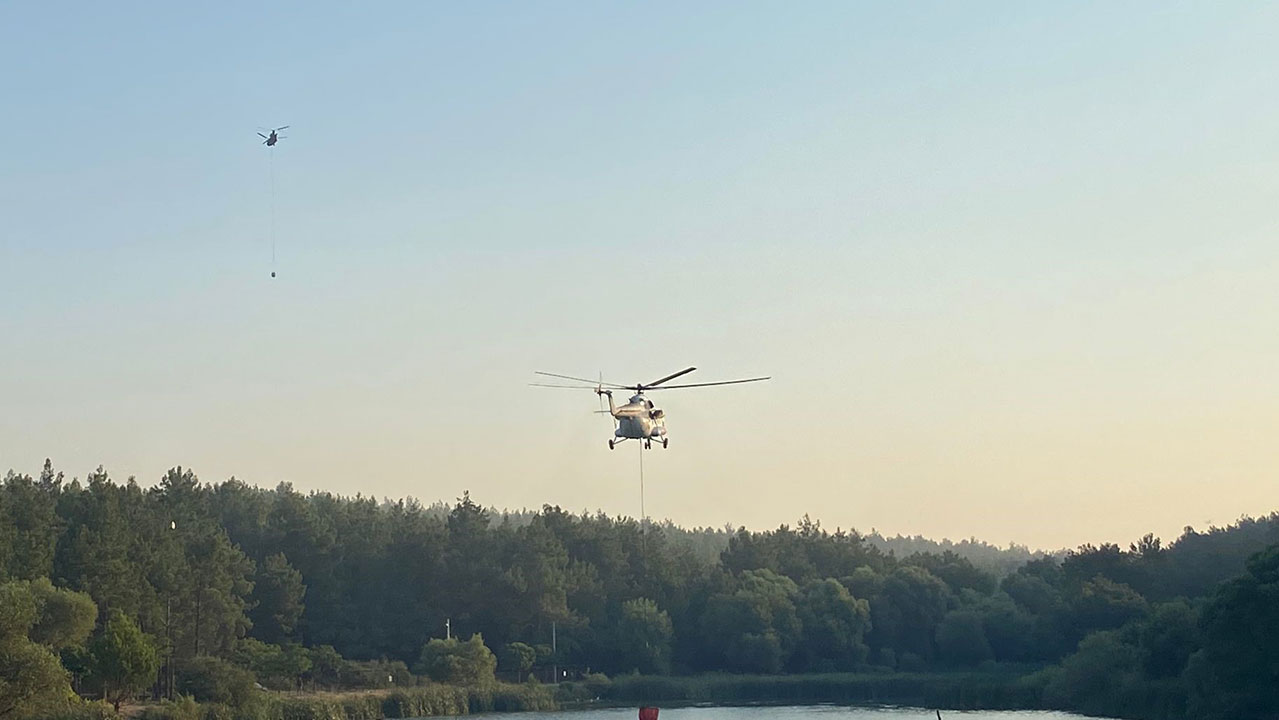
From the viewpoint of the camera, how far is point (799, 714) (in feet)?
285

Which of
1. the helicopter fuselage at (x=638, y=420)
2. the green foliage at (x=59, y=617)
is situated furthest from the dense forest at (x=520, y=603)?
the helicopter fuselage at (x=638, y=420)

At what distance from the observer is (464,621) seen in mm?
114312

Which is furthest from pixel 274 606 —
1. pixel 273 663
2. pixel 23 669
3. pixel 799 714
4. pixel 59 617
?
pixel 23 669

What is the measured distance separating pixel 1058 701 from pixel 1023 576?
39.5m

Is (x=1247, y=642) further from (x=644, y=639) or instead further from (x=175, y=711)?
(x=644, y=639)

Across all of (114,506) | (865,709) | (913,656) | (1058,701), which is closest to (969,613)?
(913,656)

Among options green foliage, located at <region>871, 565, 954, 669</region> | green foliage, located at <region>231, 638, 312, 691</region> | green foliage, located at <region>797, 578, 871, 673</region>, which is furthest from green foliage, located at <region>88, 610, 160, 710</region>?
green foliage, located at <region>871, 565, 954, 669</region>

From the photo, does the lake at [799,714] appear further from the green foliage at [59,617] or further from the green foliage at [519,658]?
the green foliage at [59,617]

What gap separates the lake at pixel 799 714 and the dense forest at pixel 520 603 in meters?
3.91

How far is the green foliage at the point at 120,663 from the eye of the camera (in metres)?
73.6

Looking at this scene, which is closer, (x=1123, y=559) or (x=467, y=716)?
(x=467, y=716)

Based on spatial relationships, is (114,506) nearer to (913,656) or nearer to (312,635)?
(312,635)

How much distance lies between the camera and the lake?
7834cm

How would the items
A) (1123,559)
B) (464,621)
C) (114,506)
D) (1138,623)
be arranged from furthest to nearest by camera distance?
1. (464,621)
2. (1123,559)
3. (114,506)
4. (1138,623)
